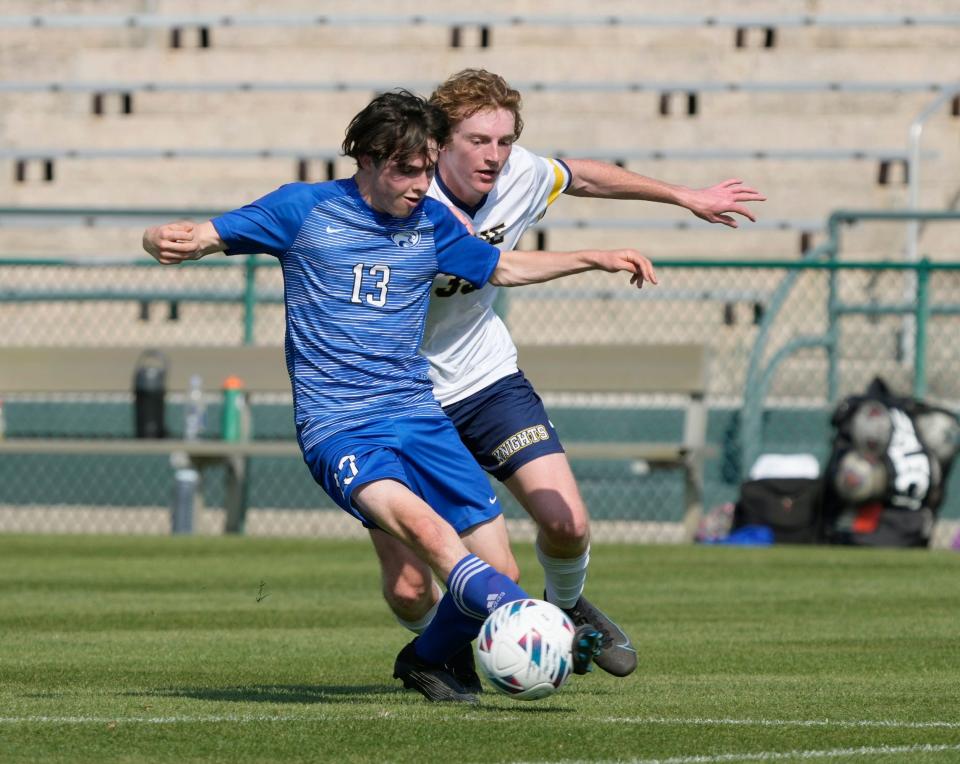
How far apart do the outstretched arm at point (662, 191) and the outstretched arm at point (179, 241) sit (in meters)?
A: 1.68

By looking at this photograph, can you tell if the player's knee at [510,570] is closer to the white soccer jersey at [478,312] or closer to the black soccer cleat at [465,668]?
the black soccer cleat at [465,668]

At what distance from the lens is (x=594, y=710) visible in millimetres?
5305

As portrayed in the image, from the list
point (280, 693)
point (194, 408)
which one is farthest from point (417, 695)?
point (194, 408)

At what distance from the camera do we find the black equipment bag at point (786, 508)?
13.2m

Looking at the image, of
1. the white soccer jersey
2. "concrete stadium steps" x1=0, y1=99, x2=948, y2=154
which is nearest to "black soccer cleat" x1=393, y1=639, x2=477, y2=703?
the white soccer jersey

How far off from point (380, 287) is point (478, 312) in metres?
0.85

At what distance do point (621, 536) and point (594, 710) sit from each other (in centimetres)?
930

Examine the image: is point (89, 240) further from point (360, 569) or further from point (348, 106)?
point (360, 569)

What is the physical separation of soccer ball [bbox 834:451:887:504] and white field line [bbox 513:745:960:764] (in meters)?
8.45

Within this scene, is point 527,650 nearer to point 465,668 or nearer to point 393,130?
point 465,668

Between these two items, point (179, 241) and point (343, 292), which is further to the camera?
point (343, 292)

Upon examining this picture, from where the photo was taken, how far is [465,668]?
5.93 metres

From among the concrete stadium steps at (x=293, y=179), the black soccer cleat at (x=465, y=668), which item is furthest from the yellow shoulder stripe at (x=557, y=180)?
the concrete stadium steps at (x=293, y=179)

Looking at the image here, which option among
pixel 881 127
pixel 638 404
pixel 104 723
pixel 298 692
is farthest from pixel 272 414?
pixel 104 723
